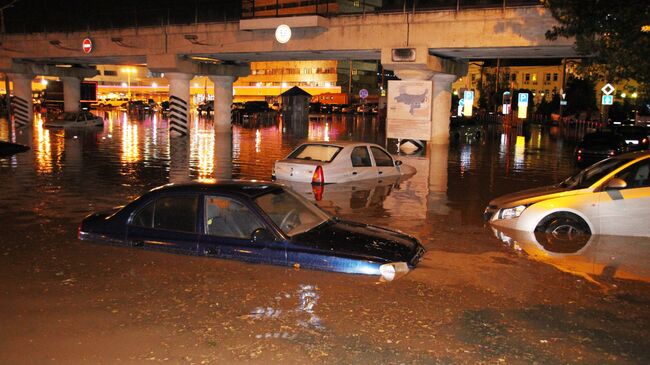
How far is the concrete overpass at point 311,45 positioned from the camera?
24703 millimetres

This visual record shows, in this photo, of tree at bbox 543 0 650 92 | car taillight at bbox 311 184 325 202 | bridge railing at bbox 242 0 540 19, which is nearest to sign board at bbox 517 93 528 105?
bridge railing at bbox 242 0 540 19

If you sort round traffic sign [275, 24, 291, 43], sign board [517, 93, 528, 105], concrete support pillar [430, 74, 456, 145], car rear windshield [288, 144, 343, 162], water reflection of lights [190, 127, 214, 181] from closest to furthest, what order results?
car rear windshield [288, 144, 343, 162] → water reflection of lights [190, 127, 214, 181] → round traffic sign [275, 24, 291, 43] → concrete support pillar [430, 74, 456, 145] → sign board [517, 93, 528, 105]

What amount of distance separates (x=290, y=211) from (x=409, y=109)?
68.9 ft

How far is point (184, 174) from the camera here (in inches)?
704

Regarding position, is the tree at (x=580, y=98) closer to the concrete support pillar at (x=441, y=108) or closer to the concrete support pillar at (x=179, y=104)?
the concrete support pillar at (x=441, y=108)

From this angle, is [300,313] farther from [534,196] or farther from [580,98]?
[580,98]

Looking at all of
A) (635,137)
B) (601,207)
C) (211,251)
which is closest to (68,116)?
(635,137)

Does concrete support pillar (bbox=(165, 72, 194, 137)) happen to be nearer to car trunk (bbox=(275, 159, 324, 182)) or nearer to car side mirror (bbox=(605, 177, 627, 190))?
car trunk (bbox=(275, 159, 324, 182))

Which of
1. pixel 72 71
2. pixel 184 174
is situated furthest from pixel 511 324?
pixel 72 71

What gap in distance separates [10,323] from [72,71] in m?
44.8

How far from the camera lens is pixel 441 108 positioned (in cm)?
3130

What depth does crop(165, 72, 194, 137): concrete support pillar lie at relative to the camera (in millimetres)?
35781

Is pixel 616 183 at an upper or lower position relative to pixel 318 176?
upper

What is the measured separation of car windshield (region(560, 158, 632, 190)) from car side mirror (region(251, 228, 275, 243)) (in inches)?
221
